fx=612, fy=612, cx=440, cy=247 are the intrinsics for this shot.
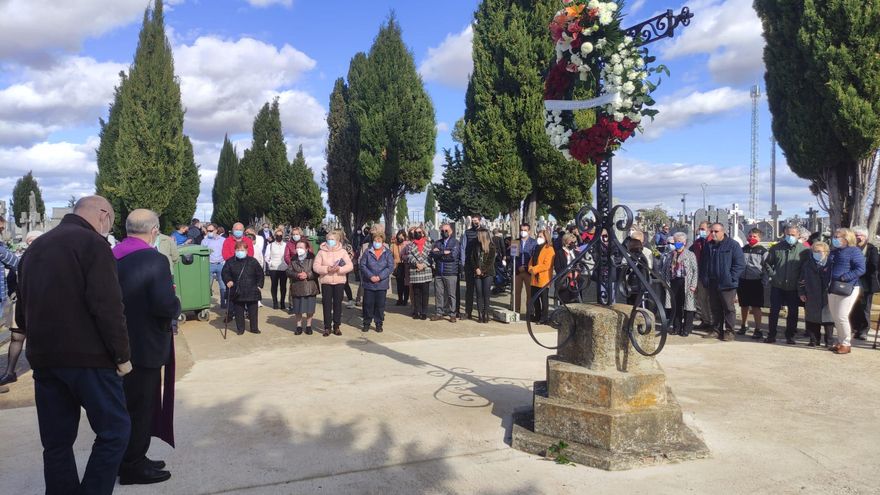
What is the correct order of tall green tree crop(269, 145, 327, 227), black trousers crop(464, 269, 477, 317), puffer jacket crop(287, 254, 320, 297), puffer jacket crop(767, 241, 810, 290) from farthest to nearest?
tall green tree crop(269, 145, 327, 227) < black trousers crop(464, 269, 477, 317) < puffer jacket crop(287, 254, 320, 297) < puffer jacket crop(767, 241, 810, 290)

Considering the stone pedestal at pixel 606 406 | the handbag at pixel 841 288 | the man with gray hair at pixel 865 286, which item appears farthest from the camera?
the man with gray hair at pixel 865 286

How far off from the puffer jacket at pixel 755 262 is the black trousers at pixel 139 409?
8662 millimetres

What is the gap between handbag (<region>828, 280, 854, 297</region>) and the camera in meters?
7.84

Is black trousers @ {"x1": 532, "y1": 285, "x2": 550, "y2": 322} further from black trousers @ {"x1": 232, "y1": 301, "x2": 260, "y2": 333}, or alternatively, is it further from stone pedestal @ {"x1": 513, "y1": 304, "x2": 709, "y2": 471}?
stone pedestal @ {"x1": 513, "y1": 304, "x2": 709, "y2": 471}

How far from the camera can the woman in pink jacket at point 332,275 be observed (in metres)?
9.43

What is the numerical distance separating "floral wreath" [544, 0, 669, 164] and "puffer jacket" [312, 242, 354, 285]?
5366 mm

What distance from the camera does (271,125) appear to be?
41000 mm

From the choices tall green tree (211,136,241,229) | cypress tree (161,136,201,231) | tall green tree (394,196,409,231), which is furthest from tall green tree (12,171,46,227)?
tall green tree (394,196,409,231)

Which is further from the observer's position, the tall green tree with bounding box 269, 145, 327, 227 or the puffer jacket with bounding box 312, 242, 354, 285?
the tall green tree with bounding box 269, 145, 327, 227

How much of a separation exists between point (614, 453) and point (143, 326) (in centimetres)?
320

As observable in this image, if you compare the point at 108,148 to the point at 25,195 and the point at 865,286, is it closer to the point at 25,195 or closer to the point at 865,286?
the point at 25,195

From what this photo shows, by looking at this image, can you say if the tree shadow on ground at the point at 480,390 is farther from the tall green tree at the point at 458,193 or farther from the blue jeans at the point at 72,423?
the tall green tree at the point at 458,193

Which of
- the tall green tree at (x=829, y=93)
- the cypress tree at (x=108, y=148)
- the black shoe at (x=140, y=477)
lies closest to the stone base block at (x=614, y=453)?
the black shoe at (x=140, y=477)

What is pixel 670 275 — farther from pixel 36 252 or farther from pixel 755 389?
pixel 36 252
